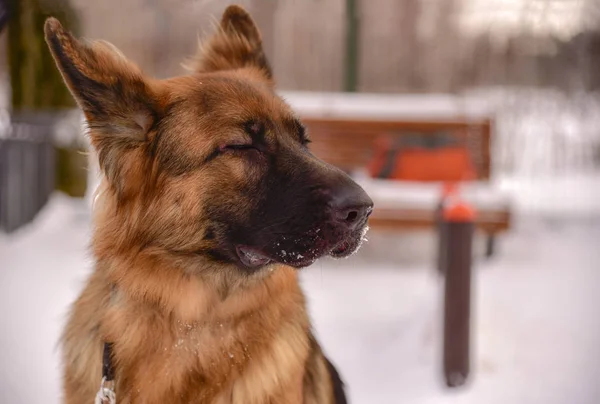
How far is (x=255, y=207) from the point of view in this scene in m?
2.10

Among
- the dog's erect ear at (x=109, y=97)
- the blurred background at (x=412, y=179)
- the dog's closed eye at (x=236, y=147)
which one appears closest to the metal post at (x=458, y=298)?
the blurred background at (x=412, y=179)

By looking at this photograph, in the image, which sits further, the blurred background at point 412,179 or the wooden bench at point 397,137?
the wooden bench at point 397,137

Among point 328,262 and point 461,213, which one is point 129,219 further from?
point 328,262

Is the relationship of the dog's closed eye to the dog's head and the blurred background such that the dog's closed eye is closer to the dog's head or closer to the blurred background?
the dog's head

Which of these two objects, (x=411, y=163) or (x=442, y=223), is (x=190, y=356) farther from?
(x=411, y=163)

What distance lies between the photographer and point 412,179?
6.70 metres

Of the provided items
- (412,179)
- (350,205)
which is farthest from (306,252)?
(412,179)

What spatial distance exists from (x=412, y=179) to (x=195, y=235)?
4938mm

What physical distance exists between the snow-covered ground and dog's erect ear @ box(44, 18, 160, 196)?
1180mm

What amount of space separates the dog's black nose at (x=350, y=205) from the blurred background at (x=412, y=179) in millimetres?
1151

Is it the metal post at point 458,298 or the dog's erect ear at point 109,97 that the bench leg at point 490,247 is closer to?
the metal post at point 458,298

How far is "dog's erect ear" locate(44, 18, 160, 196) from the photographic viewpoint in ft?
6.01

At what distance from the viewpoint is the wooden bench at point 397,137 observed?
19.1 ft

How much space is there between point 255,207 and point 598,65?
34.3 ft
